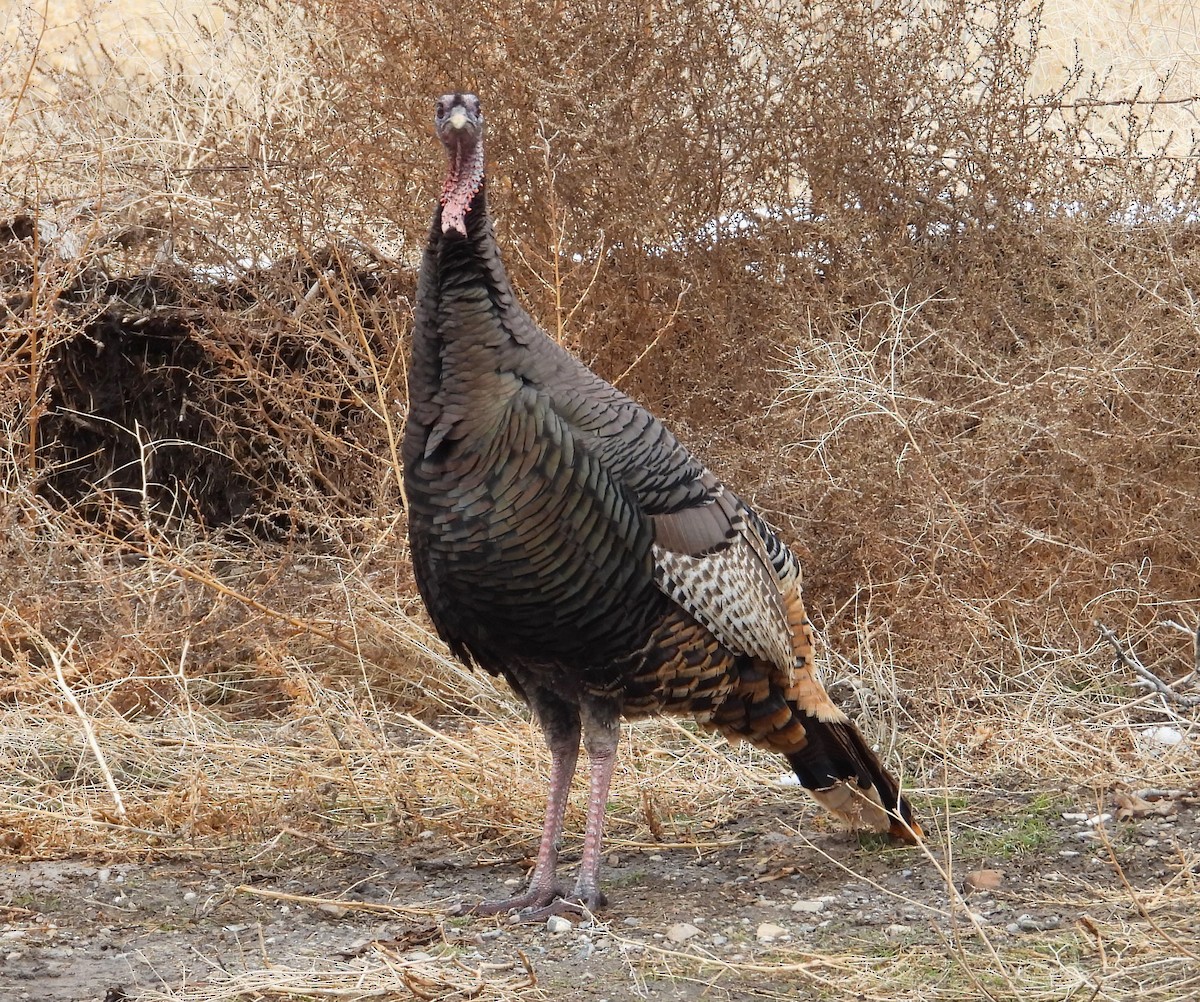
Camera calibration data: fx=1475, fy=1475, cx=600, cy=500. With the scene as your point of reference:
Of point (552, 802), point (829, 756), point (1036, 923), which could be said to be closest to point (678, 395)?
point (829, 756)

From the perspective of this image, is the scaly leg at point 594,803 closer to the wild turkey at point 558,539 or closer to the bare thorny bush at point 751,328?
the wild turkey at point 558,539

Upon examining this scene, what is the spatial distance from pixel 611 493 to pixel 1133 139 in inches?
143

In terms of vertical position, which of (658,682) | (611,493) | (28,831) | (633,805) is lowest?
(28,831)

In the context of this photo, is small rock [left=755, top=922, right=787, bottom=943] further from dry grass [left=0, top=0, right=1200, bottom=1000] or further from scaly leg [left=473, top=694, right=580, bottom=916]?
dry grass [left=0, top=0, right=1200, bottom=1000]

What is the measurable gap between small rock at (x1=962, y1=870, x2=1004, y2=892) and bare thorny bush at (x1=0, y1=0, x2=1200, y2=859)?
0.96 meters

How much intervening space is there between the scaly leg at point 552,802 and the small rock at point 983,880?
45.1 inches

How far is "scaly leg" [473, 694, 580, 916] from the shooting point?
4.09 meters

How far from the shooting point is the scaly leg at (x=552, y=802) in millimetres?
4086

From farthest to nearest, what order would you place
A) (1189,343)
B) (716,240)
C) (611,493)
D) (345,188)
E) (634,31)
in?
1. (345,188)
2. (716,240)
3. (634,31)
4. (1189,343)
5. (611,493)

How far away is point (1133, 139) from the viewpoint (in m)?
6.26

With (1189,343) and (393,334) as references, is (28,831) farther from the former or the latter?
(1189,343)

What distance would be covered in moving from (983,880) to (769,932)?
678 mm

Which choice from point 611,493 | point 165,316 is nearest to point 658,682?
point 611,493

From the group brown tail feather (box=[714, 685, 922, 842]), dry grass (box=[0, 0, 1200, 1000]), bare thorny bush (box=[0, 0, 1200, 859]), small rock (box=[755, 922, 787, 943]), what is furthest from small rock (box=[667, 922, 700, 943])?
bare thorny bush (box=[0, 0, 1200, 859])
